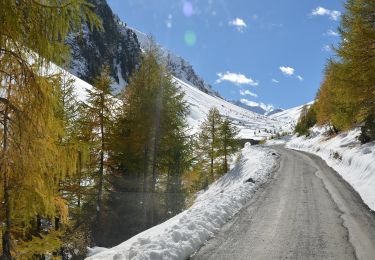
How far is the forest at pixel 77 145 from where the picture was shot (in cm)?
543

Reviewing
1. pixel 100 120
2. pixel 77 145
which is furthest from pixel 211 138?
pixel 77 145

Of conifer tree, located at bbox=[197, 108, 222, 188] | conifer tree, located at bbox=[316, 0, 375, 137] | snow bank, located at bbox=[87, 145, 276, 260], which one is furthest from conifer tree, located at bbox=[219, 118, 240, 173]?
snow bank, located at bbox=[87, 145, 276, 260]

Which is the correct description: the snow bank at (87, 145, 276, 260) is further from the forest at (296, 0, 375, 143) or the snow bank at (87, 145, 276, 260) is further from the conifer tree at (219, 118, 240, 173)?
the conifer tree at (219, 118, 240, 173)

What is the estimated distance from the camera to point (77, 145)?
24.3 ft

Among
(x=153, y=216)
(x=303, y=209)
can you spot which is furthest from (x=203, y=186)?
(x=303, y=209)

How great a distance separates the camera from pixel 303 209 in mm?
13711

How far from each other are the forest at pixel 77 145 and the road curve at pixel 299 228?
4.08 meters

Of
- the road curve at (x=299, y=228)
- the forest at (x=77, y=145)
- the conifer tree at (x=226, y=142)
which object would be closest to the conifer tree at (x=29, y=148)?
the forest at (x=77, y=145)

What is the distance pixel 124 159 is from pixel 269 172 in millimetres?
9644

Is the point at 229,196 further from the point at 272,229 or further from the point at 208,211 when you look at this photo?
the point at 272,229

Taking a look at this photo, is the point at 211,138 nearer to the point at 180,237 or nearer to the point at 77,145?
the point at 180,237

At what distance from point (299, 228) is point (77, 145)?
706 centimetres

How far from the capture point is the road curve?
9.05 m

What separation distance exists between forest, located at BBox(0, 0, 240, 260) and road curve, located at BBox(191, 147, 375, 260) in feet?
13.4
